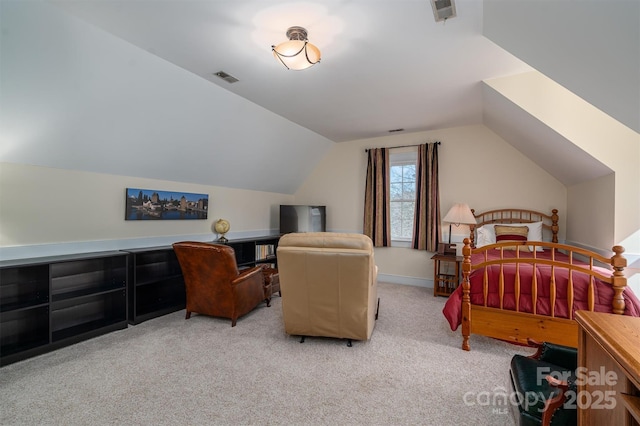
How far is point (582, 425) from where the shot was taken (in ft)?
3.48

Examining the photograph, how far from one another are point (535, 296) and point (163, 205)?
14.4 ft

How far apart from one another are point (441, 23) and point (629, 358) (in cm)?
228

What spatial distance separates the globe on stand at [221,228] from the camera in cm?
442

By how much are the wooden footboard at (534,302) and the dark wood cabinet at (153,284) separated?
3436 mm

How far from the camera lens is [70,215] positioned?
9.84ft

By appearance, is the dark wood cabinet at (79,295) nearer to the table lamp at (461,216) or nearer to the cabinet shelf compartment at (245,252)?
the cabinet shelf compartment at (245,252)

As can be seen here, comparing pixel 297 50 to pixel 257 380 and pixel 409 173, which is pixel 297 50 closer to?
pixel 257 380

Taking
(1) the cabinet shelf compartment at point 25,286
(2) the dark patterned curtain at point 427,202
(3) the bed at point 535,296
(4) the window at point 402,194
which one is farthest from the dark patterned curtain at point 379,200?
(1) the cabinet shelf compartment at point 25,286

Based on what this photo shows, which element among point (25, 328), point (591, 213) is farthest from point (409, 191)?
point (25, 328)

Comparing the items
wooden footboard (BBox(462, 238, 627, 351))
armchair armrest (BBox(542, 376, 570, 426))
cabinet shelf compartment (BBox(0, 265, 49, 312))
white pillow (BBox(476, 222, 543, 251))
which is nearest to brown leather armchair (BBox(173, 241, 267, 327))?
cabinet shelf compartment (BBox(0, 265, 49, 312))

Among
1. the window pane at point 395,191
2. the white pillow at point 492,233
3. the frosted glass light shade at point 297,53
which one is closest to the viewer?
the frosted glass light shade at point 297,53

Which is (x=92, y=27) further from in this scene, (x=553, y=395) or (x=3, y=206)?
(x=553, y=395)

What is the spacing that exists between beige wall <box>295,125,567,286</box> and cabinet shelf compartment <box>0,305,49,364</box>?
14.3 ft

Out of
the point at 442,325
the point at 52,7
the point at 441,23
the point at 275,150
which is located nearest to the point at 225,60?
the point at 52,7
